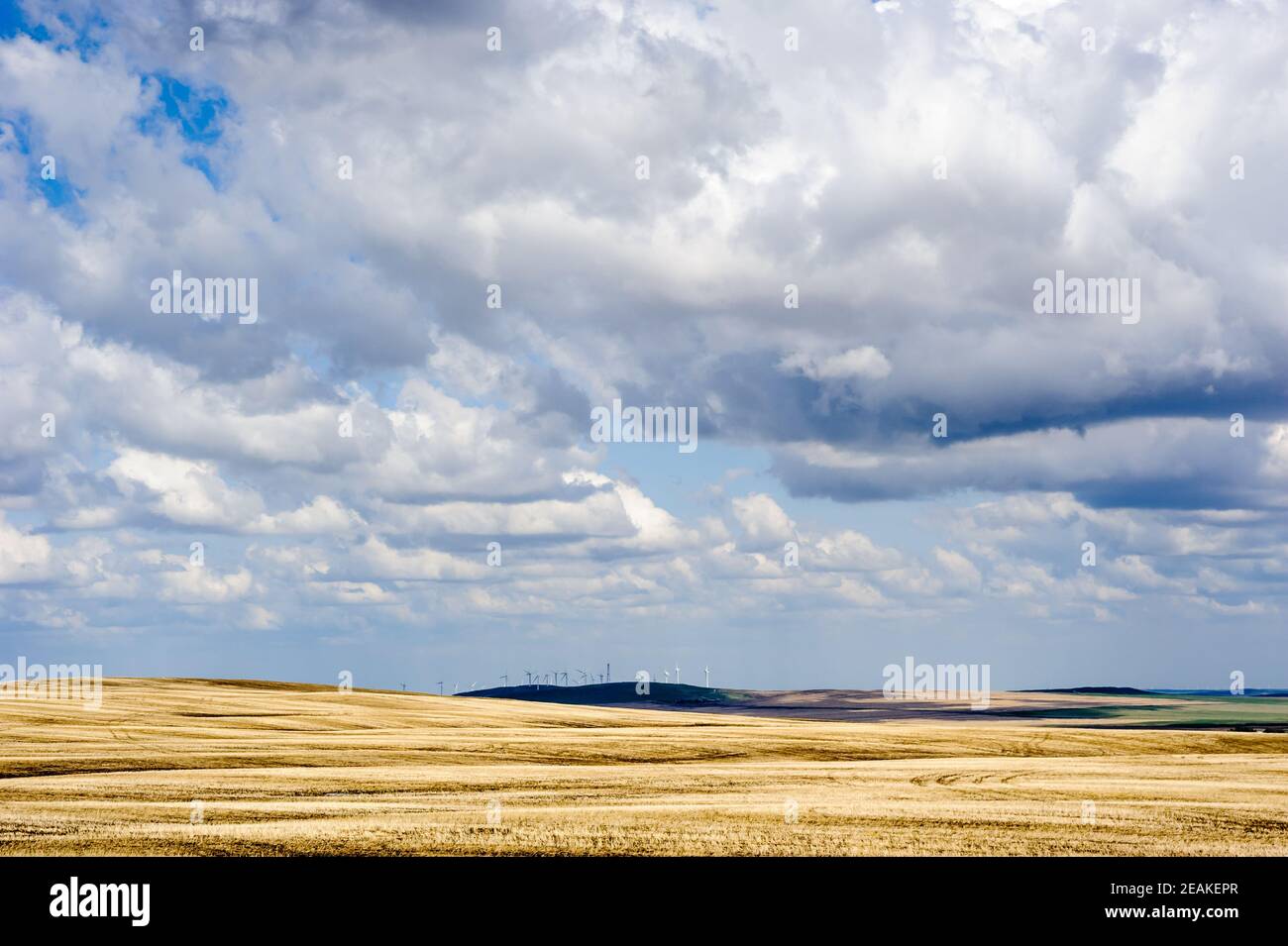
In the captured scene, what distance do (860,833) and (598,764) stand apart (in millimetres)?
31764

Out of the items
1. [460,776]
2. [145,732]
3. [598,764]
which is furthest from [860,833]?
[145,732]

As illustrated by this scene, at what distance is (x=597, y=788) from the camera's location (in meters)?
51.4

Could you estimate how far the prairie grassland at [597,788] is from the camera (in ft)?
116

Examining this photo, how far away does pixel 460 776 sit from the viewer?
5475 centimetres

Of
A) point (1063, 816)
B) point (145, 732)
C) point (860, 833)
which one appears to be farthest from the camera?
point (145, 732)

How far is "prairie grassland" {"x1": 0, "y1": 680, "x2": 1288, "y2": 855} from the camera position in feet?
116

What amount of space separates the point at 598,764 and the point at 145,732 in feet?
95.1

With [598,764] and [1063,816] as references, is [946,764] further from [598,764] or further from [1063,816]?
[1063,816]
